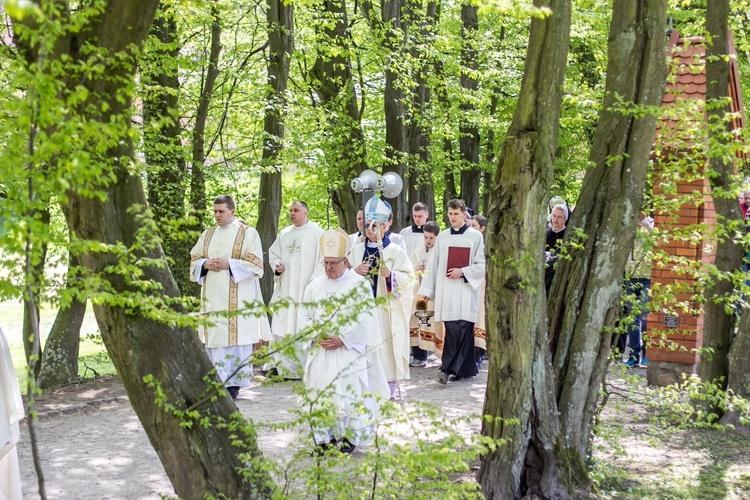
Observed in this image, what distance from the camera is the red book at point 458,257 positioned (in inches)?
515

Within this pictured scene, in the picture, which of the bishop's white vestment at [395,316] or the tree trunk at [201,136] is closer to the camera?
the bishop's white vestment at [395,316]

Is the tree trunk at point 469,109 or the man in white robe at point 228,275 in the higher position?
the tree trunk at point 469,109

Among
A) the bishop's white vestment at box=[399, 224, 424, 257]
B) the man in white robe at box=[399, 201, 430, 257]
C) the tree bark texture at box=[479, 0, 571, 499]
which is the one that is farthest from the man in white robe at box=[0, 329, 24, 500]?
the bishop's white vestment at box=[399, 224, 424, 257]

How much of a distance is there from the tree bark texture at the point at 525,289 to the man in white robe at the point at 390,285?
14.3 ft

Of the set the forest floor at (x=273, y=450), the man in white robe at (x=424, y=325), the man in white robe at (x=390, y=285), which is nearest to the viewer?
the forest floor at (x=273, y=450)

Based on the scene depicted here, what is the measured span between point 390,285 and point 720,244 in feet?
13.0

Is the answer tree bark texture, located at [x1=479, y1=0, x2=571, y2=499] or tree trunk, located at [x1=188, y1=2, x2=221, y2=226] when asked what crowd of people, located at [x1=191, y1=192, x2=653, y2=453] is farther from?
tree trunk, located at [x1=188, y1=2, x2=221, y2=226]

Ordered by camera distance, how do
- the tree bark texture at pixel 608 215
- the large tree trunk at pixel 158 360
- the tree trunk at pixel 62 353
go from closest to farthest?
the large tree trunk at pixel 158 360 → the tree bark texture at pixel 608 215 → the tree trunk at pixel 62 353

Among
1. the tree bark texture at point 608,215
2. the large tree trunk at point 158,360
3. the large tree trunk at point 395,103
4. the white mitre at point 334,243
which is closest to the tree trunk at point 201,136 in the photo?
the large tree trunk at point 395,103

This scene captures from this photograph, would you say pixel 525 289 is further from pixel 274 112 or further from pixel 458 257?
pixel 274 112

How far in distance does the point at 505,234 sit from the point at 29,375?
356cm

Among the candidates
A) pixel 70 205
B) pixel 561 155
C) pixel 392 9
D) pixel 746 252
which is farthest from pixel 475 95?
pixel 70 205

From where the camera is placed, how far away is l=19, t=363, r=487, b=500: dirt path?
7.43 m

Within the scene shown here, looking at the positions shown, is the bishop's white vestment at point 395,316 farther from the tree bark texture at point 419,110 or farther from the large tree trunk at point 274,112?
Answer: the tree bark texture at point 419,110
